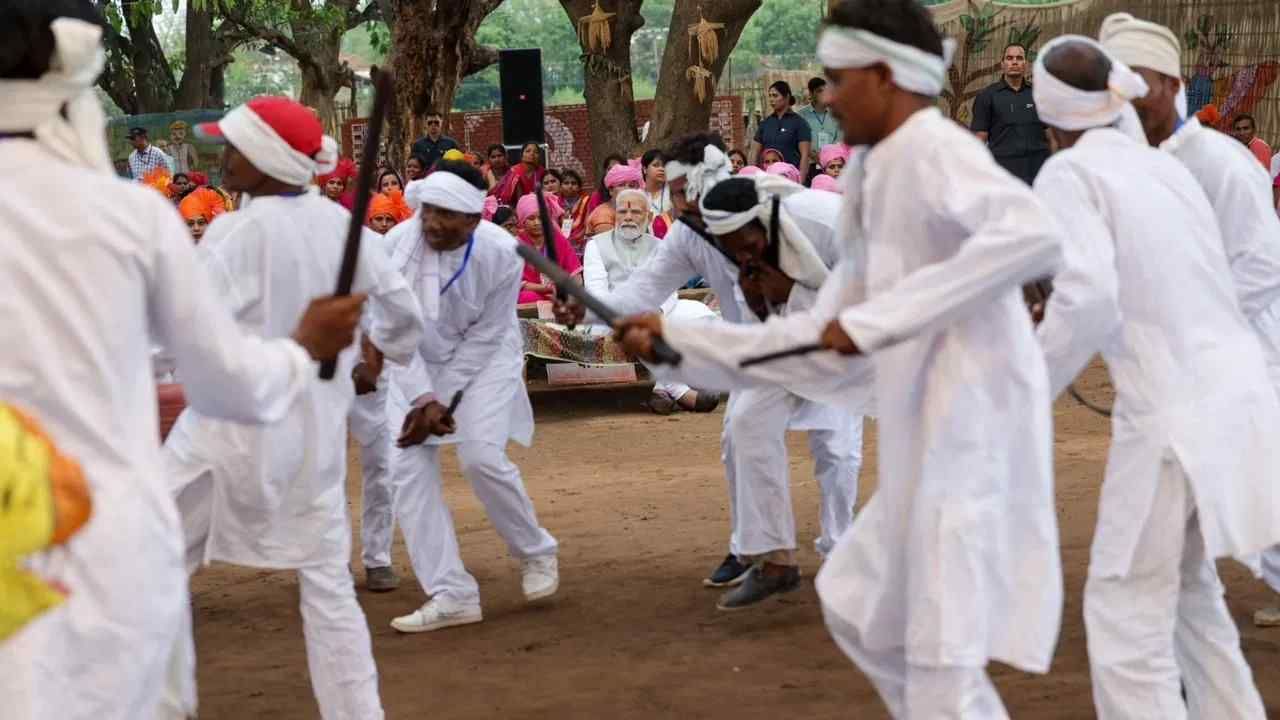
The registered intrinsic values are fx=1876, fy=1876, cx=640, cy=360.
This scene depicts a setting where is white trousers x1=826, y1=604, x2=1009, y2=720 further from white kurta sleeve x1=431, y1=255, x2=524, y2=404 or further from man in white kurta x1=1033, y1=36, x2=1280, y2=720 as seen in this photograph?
white kurta sleeve x1=431, y1=255, x2=524, y2=404

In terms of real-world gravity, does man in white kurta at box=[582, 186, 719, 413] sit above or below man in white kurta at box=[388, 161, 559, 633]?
below

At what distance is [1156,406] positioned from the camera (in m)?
4.77

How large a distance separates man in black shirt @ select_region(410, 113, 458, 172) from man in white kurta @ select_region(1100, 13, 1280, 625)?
11.7m

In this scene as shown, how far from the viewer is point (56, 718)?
132 inches

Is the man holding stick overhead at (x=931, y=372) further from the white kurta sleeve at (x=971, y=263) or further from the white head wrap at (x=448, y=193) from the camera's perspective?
the white head wrap at (x=448, y=193)

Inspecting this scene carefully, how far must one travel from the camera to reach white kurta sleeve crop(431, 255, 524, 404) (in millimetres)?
7844

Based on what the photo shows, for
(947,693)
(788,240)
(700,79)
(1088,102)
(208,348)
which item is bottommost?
(700,79)

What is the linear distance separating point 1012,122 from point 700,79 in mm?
3412

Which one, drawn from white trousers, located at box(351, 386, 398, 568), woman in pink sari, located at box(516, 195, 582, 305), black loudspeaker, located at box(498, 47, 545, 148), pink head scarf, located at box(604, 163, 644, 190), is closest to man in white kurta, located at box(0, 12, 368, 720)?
white trousers, located at box(351, 386, 398, 568)

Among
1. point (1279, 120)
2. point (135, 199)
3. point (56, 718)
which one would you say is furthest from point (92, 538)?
point (1279, 120)

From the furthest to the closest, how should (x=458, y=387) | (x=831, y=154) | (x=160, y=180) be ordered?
(x=160, y=180)
(x=831, y=154)
(x=458, y=387)

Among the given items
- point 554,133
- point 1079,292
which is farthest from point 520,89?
point 1079,292

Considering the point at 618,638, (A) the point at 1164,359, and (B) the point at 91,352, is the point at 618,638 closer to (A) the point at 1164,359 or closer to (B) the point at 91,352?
(A) the point at 1164,359

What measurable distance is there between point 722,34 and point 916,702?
14.7 m
